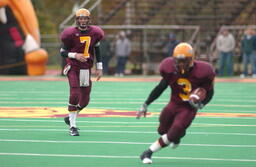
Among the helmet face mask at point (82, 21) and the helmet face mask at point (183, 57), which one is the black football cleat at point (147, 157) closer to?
the helmet face mask at point (183, 57)

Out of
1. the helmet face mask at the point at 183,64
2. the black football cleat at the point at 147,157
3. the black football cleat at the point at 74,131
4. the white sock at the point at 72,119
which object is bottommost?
the black football cleat at the point at 74,131

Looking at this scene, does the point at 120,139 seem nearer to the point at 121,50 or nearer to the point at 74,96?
the point at 74,96

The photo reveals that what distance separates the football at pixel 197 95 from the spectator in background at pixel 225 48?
16.8 m

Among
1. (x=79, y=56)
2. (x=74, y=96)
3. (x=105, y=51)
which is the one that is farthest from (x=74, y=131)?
(x=105, y=51)

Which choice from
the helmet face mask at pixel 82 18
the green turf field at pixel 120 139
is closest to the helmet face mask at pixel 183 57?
the green turf field at pixel 120 139

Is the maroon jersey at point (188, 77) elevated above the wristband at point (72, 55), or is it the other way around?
the maroon jersey at point (188, 77)

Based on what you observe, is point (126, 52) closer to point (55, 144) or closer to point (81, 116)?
point (81, 116)

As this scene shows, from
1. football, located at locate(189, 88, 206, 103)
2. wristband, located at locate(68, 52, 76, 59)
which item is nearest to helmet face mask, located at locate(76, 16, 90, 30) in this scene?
wristband, located at locate(68, 52, 76, 59)

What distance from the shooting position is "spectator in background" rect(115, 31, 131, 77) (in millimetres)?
26203

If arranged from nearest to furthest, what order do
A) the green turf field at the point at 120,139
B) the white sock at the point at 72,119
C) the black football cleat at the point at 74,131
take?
the green turf field at the point at 120,139, the black football cleat at the point at 74,131, the white sock at the point at 72,119

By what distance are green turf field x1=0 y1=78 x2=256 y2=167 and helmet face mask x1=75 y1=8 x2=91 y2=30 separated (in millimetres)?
1650

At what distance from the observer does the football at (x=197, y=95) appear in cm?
814

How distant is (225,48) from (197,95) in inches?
678

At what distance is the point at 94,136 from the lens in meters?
10.7
